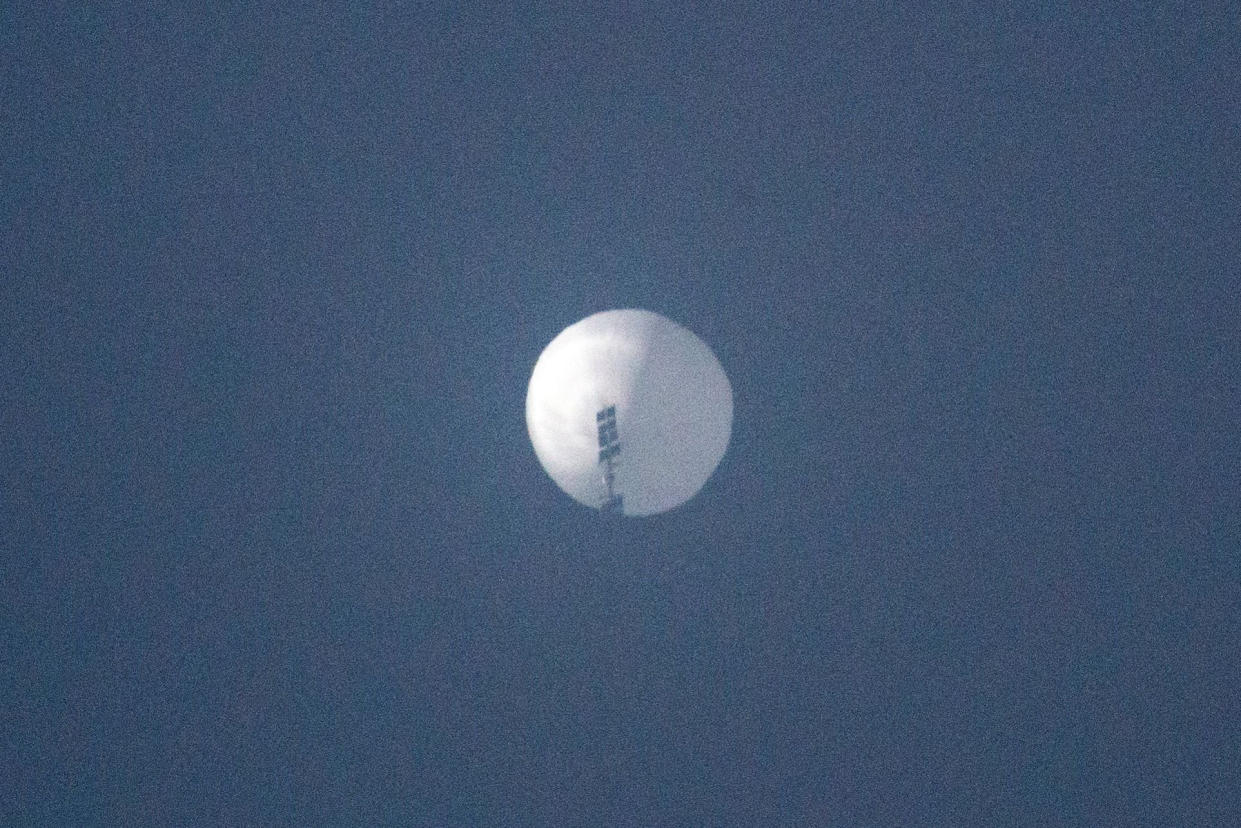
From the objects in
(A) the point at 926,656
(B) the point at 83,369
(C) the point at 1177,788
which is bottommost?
(C) the point at 1177,788

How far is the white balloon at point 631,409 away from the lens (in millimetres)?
6742

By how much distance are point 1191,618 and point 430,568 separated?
4.84 metres

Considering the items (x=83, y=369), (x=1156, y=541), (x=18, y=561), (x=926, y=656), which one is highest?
(x=83, y=369)

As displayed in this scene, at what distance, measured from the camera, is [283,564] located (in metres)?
7.10

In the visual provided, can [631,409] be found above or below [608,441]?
above

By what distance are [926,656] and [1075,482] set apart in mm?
1459

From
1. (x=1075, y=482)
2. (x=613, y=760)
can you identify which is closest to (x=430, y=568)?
(x=613, y=760)

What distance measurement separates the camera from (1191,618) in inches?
281

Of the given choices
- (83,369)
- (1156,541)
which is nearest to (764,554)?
(1156,541)

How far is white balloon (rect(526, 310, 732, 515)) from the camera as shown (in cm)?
674

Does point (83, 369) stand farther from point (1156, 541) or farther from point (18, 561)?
point (1156, 541)

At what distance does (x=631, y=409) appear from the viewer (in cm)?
671

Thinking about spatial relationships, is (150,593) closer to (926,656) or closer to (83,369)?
(83,369)

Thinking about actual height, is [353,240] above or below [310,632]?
above
